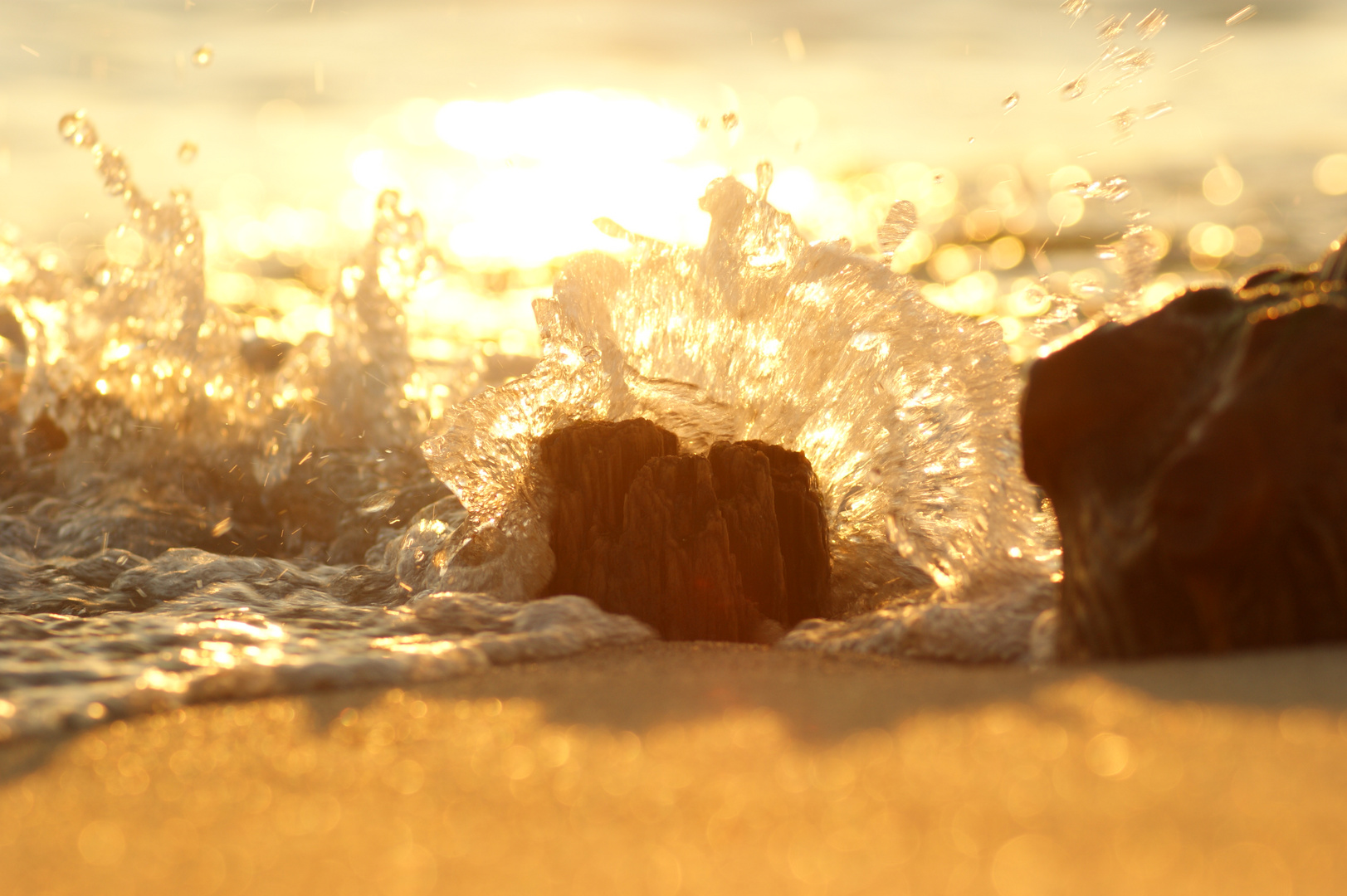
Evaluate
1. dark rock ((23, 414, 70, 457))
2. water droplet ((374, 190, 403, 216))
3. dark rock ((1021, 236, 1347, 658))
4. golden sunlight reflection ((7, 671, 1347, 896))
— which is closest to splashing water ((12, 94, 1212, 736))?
dark rock ((1021, 236, 1347, 658))

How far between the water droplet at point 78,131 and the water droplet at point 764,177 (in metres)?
3.00

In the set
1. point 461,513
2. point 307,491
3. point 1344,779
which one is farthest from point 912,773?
point 307,491

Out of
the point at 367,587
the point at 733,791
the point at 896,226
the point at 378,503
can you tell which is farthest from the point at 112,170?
the point at 733,791

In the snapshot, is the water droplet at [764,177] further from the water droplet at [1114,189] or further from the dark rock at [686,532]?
the water droplet at [1114,189]

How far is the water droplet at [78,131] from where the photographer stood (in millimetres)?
4730

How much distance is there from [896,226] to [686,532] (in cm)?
117

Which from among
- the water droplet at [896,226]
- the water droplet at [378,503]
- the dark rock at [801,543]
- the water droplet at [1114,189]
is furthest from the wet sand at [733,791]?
the water droplet at [378,503]

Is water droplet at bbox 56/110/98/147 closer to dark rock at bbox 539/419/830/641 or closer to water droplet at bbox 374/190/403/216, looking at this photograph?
water droplet at bbox 374/190/403/216

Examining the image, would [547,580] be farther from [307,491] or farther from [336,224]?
[336,224]

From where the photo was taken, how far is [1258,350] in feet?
6.60

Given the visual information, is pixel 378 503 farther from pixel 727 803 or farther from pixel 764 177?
pixel 727 803

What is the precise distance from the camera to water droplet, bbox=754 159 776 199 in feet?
10.7

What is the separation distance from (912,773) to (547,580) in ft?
4.97

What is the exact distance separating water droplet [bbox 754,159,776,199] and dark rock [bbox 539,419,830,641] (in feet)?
2.48
